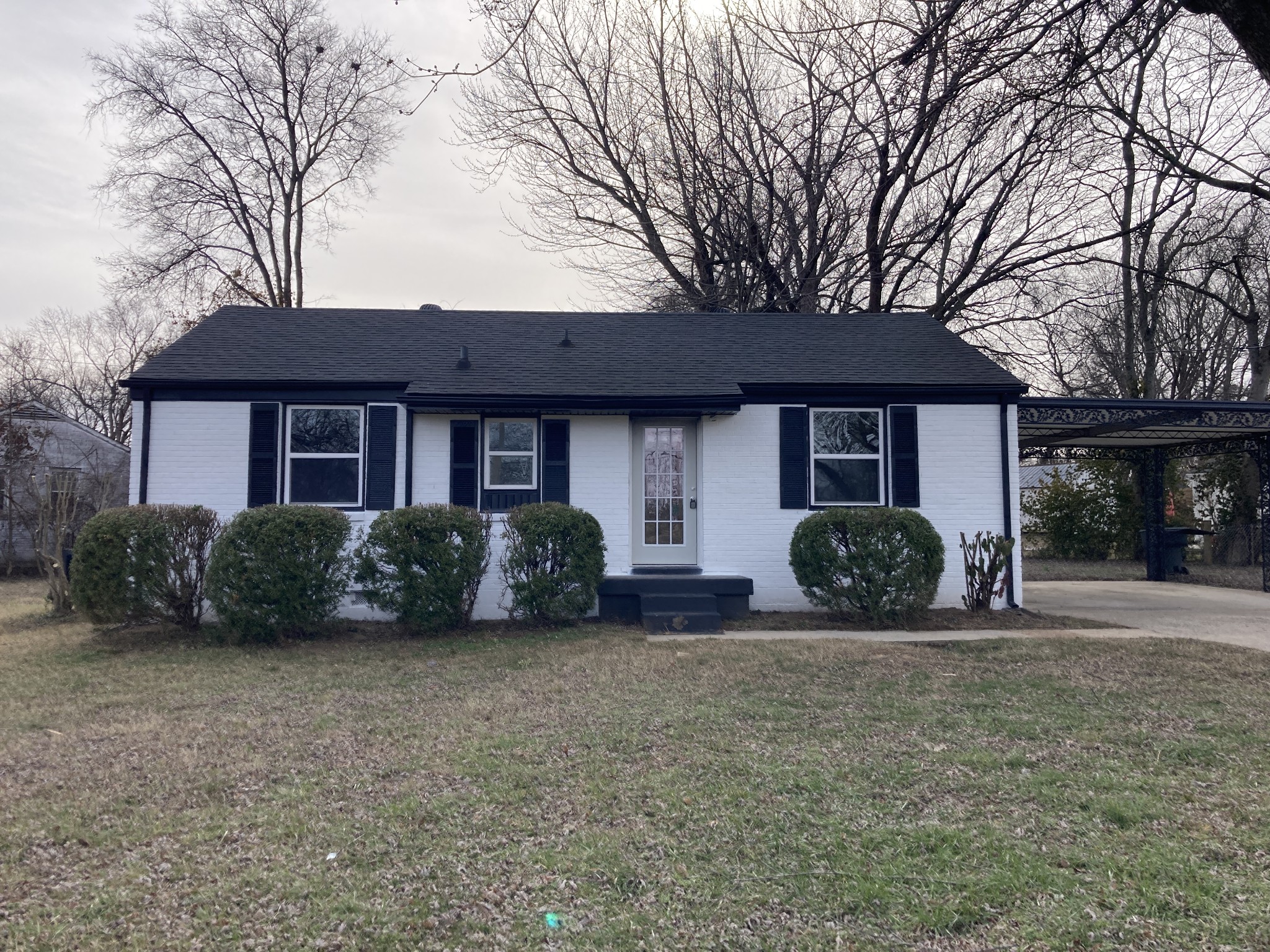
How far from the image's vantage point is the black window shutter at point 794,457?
10.7 m

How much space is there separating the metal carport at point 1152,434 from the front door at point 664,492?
4.62 m

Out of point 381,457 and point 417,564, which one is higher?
point 381,457

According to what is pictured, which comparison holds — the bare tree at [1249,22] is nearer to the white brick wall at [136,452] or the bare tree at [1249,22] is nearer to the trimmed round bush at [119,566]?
the trimmed round bush at [119,566]

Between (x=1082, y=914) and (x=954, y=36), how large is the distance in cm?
461

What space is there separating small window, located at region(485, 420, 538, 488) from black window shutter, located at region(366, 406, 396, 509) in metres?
1.18

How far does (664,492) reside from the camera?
1095cm

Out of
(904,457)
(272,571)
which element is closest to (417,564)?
(272,571)

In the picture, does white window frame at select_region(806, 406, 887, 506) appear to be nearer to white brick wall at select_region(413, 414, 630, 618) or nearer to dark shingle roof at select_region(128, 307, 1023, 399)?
dark shingle roof at select_region(128, 307, 1023, 399)

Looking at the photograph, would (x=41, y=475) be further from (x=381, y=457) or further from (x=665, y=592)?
(x=665, y=592)

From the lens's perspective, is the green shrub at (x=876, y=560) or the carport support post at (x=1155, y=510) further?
the carport support post at (x=1155, y=510)

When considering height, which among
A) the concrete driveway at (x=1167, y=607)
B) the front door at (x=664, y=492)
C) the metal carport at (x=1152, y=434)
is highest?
the metal carport at (x=1152, y=434)

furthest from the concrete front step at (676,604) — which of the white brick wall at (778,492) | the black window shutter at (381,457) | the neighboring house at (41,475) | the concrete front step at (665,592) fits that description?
the neighboring house at (41,475)

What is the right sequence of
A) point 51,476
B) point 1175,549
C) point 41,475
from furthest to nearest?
point 41,475, point 1175,549, point 51,476

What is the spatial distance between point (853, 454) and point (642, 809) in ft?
25.5
